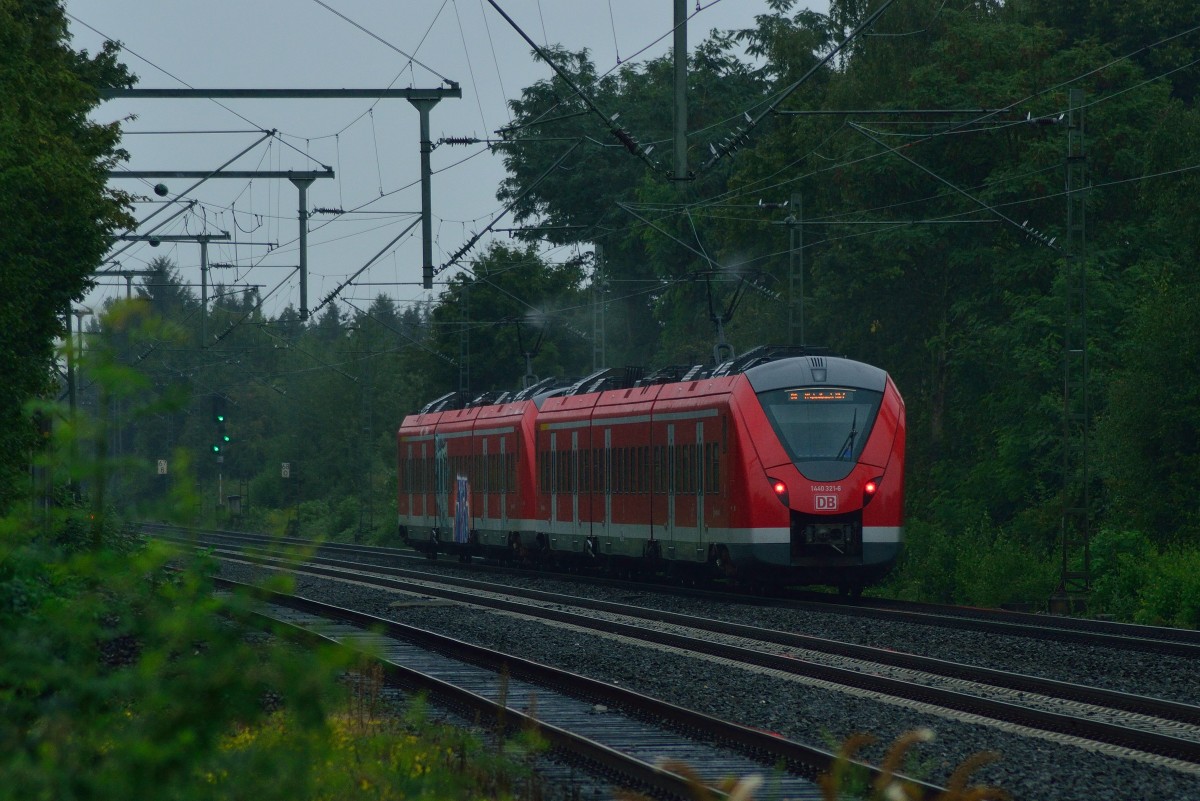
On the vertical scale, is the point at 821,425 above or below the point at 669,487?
above

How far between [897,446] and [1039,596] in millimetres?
3696

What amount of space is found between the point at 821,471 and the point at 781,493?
665mm

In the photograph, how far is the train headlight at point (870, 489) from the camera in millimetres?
24938

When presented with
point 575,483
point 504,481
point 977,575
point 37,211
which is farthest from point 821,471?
point 504,481

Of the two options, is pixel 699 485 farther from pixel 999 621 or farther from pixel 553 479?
pixel 553 479

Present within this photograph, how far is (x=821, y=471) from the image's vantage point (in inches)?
976

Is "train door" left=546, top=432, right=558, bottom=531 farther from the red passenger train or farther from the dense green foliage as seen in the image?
the dense green foliage

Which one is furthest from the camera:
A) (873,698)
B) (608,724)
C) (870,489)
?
(870,489)

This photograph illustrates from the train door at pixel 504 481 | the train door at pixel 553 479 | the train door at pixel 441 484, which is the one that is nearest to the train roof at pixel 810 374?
the train door at pixel 553 479

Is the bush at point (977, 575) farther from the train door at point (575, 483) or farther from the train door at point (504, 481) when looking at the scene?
the train door at point (504, 481)

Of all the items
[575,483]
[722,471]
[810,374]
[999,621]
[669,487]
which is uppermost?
[810,374]

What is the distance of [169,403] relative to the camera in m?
4.79

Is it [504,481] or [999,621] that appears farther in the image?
[504,481]

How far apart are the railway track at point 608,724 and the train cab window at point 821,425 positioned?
8.14 metres
